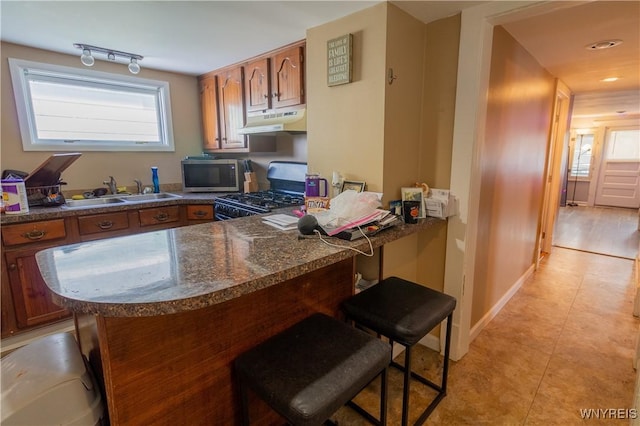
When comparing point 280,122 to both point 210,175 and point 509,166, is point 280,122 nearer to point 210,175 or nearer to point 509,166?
point 210,175

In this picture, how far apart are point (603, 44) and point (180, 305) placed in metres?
3.30

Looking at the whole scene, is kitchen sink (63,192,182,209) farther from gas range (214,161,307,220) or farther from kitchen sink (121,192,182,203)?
gas range (214,161,307,220)

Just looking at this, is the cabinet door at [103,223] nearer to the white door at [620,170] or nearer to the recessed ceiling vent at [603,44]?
the recessed ceiling vent at [603,44]

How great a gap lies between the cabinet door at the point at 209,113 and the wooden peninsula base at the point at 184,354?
8.29ft

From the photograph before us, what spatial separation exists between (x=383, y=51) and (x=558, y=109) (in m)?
3.15

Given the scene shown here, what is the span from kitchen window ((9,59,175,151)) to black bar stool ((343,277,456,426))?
2893mm

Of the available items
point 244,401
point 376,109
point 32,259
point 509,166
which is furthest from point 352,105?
point 32,259

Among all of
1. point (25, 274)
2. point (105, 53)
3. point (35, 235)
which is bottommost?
point (25, 274)

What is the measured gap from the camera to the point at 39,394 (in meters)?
0.92

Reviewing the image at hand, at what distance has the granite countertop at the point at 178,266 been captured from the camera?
0.81 metres

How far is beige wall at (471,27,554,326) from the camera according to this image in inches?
83.1

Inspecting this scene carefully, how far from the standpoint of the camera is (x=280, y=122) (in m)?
2.32

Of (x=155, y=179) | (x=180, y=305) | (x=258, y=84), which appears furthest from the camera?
(x=155, y=179)

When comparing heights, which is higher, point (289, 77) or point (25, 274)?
point (289, 77)
